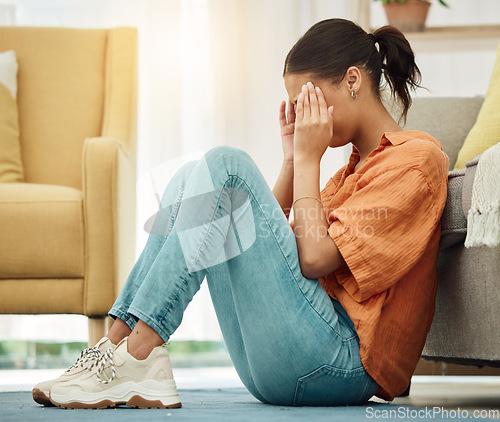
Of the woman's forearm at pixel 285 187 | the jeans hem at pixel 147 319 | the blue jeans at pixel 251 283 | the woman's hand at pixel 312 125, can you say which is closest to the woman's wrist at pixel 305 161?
the woman's hand at pixel 312 125

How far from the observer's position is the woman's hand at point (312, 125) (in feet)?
3.70

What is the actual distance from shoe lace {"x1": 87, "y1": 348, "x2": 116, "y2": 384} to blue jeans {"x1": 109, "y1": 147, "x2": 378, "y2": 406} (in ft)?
0.23

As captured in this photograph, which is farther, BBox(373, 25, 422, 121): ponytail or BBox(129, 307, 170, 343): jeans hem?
BBox(373, 25, 422, 121): ponytail

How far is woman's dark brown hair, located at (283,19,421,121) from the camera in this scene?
→ 3.80ft

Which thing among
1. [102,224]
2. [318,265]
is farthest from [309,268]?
[102,224]

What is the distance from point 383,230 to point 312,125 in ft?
0.80

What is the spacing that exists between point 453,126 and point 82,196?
104cm

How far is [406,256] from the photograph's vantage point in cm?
100

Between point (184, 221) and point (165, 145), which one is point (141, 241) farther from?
point (184, 221)

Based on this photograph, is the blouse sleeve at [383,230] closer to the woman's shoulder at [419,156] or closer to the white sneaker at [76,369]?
the woman's shoulder at [419,156]

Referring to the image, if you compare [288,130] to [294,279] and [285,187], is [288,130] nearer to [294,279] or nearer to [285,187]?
[285,187]

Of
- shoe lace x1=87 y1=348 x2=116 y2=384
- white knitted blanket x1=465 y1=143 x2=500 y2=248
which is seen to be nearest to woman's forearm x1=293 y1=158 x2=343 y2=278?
white knitted blanket x1=465 y1=143 x2=500 y2=248

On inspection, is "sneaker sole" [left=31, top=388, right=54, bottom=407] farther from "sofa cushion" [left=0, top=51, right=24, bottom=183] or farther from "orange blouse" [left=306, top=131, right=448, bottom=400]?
"sofa cushion" [left=0, top=51, right=24, bottom=183]

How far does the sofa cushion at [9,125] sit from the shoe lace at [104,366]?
53.7 inches
